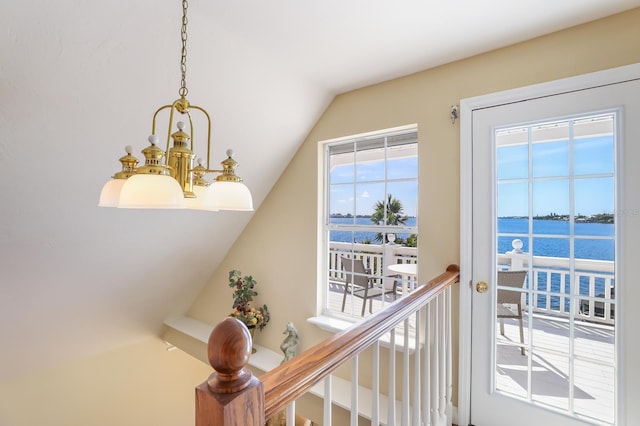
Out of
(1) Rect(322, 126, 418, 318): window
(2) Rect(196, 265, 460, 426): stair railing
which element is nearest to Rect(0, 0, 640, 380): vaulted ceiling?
(1) Rect(322, 126, 418, 318): window

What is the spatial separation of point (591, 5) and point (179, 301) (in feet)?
13.9

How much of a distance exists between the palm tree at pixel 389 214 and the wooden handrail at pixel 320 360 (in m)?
1.29

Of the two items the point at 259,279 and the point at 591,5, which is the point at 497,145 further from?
the point at 259,279

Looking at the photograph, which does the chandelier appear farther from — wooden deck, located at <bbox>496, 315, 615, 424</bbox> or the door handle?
wooden deck, located at <bbox>496, 315, 615, 424</bbox>

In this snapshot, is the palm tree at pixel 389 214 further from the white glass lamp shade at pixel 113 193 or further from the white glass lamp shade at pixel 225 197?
the white glass lamp shade at pixel 113 193

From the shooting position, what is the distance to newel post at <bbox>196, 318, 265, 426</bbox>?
1.65 ft

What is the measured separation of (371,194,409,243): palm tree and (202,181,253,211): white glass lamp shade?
1.54 m

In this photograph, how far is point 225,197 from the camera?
1.16 metres

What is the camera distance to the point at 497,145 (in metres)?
1.89

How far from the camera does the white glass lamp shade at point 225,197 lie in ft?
3.81

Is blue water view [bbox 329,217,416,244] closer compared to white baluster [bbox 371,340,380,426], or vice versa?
white baluster [bbox 371,340,380,426]

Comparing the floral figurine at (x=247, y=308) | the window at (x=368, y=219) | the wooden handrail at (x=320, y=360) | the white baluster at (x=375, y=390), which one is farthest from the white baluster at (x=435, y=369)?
the floral figurine at (x=247, y=308)

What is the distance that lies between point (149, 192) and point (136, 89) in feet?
3.78

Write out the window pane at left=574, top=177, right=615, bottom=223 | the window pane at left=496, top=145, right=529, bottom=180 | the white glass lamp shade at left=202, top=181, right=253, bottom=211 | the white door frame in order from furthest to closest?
the white door frame
the window pane at left=496, top=145, right=529, bottom=180
the window pane at left=574, top=177, right=615, bottom=223
the white glass lamp shade at left=202, top=181, right=253, bottom=211
